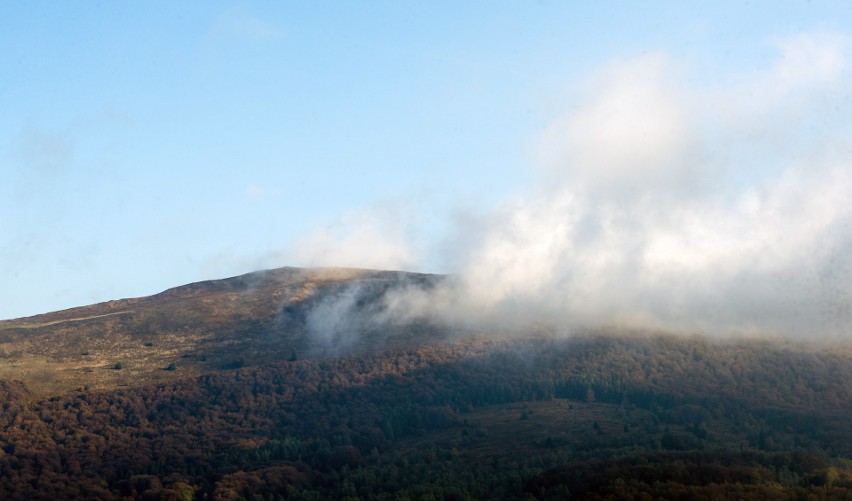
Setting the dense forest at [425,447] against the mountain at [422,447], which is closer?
the mountain at [422,447]

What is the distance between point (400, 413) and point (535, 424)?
1131 inches

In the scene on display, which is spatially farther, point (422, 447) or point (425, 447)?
point (422, 447)

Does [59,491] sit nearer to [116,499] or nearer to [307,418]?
[116,499]

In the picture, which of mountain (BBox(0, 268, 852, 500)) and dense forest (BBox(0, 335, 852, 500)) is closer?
mountain (BBox(0, 268, 852, 500))

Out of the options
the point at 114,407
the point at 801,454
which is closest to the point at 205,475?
the point at 114,407

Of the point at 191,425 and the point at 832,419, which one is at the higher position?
the point at 191,425

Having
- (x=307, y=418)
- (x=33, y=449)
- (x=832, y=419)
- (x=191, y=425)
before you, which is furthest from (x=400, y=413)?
(x=832, y=419)

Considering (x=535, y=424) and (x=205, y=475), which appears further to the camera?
(x=535, y=424)

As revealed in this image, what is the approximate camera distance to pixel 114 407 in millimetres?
190375

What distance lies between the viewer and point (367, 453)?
568ft

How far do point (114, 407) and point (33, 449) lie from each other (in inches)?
819

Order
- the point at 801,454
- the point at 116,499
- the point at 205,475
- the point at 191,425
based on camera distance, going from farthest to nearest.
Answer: the point at 191,425
the point at 205,475
the point at 116,499
the point at 801,454

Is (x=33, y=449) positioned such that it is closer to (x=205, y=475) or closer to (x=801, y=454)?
(x=205, y=475)

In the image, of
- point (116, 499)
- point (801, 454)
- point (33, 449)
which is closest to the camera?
point (801, 454)
